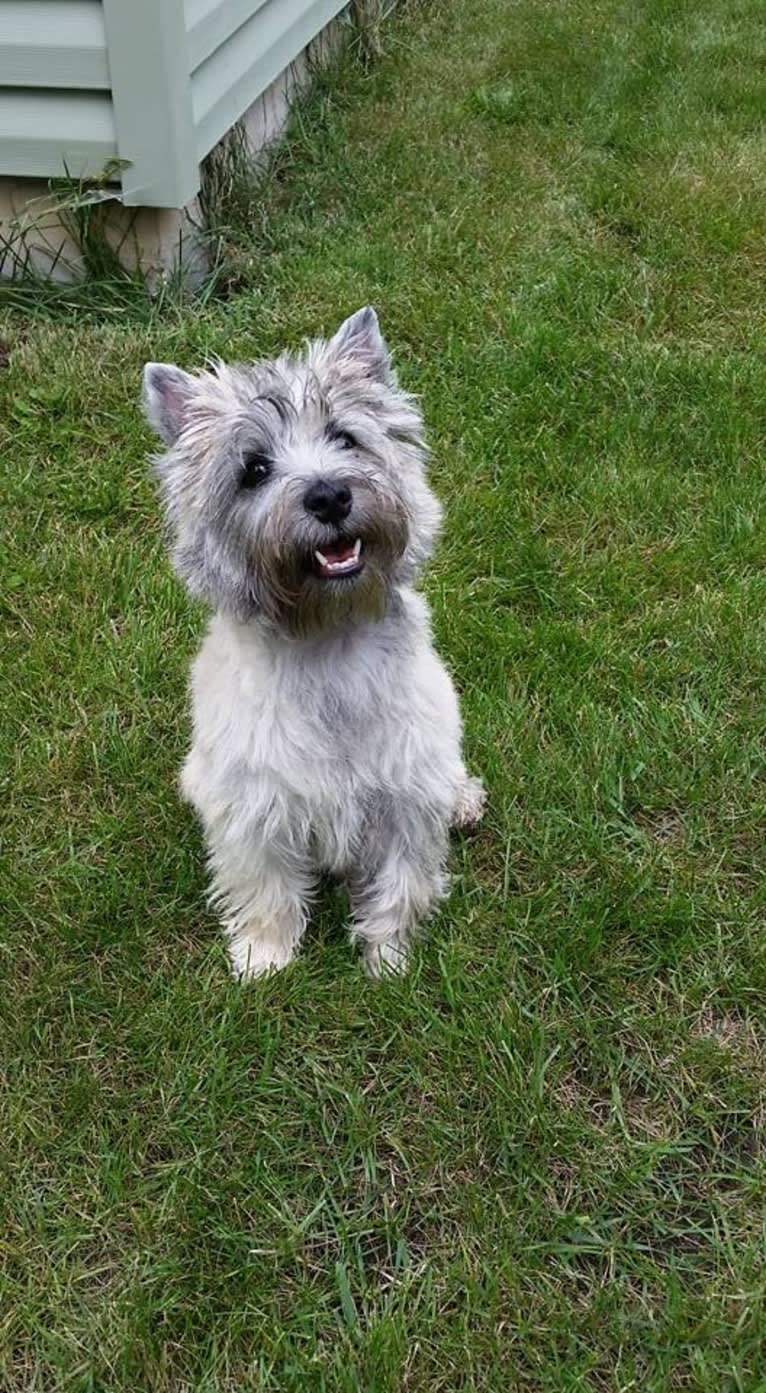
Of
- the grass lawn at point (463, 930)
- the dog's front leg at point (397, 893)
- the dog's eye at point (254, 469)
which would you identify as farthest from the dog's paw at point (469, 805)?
the dog's eye at point (254, 469)

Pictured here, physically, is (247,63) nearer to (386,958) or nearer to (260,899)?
(260,899)

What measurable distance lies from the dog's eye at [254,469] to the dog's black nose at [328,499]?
139 millimetres

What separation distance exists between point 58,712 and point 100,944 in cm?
80

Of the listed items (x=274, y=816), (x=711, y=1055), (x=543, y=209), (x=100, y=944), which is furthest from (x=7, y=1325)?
(x=543, y=209)

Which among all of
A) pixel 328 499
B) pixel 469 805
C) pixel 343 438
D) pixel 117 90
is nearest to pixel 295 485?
pixel 328 499

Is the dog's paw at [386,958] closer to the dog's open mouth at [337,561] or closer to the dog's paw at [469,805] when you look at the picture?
the dog's paw at [469,805]

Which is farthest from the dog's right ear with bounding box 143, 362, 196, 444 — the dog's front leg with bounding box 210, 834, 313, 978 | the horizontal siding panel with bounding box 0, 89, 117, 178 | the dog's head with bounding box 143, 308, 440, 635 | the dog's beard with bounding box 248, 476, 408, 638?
the horizontal siding panel with bounding box 0, 89, 117, 178

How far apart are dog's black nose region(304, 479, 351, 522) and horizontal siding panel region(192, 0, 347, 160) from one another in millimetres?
3093

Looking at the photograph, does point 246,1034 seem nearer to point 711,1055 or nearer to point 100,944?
point 100,944

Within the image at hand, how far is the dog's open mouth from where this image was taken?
7.20ft

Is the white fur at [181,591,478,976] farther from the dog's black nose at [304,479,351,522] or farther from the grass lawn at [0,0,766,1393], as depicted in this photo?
the dog's black nose at [304,479,351,522]

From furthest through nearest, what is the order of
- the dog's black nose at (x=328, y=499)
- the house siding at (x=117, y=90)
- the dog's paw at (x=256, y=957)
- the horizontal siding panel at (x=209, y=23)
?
the horizontal siding panel at (x=209, y=23) → the house siding at (x=117, y=90) → the dog's paw at (x=256, y=957) → the dog's black nose at (x=328, y=499)

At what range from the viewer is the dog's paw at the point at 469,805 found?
2.91 m

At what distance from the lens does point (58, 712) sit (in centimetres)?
334
